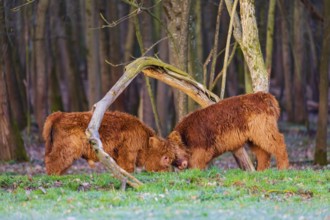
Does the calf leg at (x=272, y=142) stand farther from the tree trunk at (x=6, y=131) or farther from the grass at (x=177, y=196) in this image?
the tree trunk at (x=6, y=131)

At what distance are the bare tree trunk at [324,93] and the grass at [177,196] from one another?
733 centimetres

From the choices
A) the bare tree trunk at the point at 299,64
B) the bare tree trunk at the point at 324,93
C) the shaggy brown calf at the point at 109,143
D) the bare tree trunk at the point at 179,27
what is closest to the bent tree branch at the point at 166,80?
the shaggy brown calf at the point at 109,143

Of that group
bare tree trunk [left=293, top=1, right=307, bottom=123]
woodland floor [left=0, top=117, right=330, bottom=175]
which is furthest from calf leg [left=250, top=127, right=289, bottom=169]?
bare tree trunk [left=293, top=1, right=307, bottom=123]

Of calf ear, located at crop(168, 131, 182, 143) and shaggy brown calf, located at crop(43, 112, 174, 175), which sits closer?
shaggy brown calf, located at crop(43, 112, 174, 175)

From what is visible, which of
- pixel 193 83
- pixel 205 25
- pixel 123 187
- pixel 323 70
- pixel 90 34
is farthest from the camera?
pixel 205 25

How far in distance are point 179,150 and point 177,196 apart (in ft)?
12.9

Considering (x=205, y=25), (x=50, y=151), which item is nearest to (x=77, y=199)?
(x=50, y=151)

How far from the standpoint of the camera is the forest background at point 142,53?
21391 mm

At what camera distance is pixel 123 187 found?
13.6m

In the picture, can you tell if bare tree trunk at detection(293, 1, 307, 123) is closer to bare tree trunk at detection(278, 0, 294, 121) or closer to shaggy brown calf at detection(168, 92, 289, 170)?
bare tree trunk at detection(278, 0, 294, 121)

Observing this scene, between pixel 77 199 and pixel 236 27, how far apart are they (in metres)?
7.67

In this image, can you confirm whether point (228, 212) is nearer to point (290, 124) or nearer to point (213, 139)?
point (213, 139)

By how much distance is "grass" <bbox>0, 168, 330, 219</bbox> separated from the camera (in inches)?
442

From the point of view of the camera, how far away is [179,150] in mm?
16484
